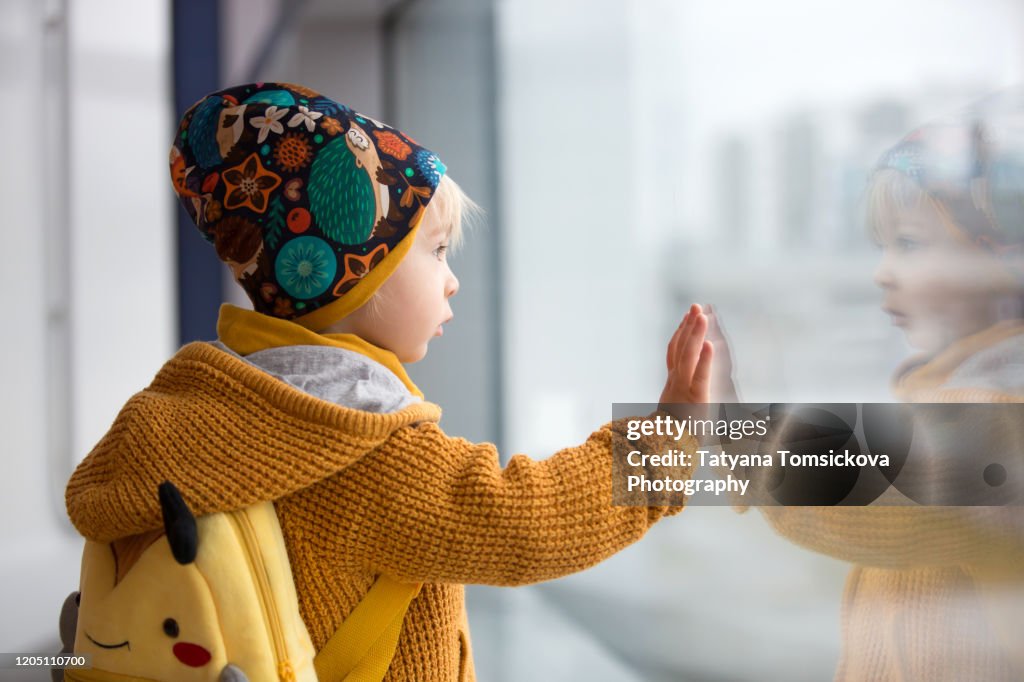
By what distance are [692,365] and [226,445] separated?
0.37 meters

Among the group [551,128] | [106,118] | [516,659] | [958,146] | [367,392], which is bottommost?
[516,659]

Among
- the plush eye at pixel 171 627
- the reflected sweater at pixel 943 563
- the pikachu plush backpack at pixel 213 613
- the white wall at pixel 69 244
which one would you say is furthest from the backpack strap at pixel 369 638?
the white wall at pixel 69 244

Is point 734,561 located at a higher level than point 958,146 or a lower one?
lower

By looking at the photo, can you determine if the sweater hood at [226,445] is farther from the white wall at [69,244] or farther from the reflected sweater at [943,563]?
the white wall at [69,244]

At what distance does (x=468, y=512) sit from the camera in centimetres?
73

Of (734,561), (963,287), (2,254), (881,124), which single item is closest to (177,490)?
(963,287)

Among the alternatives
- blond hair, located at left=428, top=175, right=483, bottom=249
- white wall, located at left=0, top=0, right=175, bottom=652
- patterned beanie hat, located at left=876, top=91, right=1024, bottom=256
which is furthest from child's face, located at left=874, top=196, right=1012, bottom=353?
white wall, located at left=0, top=0, right=175, bottom=652

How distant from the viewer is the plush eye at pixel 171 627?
0.73 m

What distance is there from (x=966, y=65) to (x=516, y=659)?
1250 mm

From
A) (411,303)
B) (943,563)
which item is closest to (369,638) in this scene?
(411,303)

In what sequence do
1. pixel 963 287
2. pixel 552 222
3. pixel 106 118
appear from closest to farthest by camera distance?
pixel 963 287 → pixel 552 222 → pixel 106 118

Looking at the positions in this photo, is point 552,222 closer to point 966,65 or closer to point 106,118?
point 966,65

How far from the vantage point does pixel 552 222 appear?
180 centimetres

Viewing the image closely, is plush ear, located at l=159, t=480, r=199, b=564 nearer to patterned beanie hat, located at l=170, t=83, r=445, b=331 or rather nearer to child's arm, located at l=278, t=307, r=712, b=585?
child's arm, located at l=278, t=307, r=712, b=585
